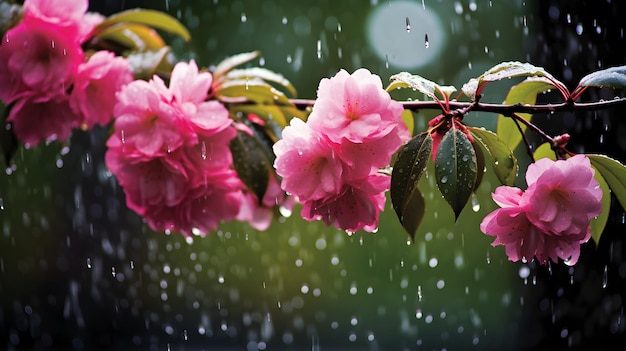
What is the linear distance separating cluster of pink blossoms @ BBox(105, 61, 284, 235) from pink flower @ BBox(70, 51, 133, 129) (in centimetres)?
4

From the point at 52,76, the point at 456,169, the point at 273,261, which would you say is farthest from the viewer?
the point at 273,261

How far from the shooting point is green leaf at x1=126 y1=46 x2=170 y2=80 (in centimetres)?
50

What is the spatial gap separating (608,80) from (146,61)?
33 cm

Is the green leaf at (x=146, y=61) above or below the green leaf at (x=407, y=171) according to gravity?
above

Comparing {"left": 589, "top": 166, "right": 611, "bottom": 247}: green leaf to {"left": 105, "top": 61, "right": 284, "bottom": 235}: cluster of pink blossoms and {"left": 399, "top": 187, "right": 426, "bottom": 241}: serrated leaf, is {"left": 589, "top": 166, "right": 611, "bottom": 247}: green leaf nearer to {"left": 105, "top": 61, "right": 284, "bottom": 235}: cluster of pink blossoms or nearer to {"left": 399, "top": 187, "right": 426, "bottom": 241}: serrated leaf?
{"left": 399, "top": 187, "right": 426, "bottom": 241}: serrated leaf

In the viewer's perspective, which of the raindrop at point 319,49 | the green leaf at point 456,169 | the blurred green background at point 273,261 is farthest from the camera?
the raindrop at point 319,49

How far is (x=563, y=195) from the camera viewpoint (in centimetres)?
36

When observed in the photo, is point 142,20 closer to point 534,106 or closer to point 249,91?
point 249,91

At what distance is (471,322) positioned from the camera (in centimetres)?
190

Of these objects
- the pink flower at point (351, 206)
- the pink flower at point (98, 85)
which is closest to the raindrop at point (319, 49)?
the pink flower at point (98, 85)

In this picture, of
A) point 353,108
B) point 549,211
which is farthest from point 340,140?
point 549,211

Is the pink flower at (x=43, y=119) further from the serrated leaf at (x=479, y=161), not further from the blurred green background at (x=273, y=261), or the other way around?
the blurred green background at (x=273, y=261)

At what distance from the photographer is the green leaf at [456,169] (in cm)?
36

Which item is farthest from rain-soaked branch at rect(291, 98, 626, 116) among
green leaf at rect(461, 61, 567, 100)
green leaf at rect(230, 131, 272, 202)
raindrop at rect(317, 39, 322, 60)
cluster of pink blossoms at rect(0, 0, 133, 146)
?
raindrop at rect(317, 39, 322, 60)
